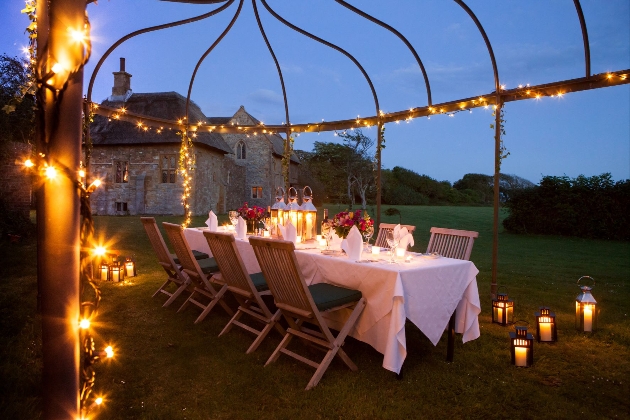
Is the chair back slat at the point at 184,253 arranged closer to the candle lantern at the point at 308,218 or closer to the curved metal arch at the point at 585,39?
the candle lantern at the point at 308,218

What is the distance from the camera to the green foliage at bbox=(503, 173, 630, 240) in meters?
13.4

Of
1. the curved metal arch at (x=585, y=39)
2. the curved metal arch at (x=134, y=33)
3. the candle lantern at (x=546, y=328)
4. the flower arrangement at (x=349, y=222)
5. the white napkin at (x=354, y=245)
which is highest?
the curved metal arch at (x=134, y=33)

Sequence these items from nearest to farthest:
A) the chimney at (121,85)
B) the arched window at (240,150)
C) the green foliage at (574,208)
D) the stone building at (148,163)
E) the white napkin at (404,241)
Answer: the white napkin at (404,241), the green foliage at (574,208), the stone building at (148,163), the chimney at (121,85), the arched window at (240,150)

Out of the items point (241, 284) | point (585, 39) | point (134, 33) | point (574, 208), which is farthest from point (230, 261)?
point (574, 208)

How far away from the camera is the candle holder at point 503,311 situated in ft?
15.1

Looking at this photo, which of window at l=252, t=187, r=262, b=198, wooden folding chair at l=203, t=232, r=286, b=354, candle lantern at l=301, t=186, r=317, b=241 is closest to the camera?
wooden folding chair at l=203, t=232, r=286, b=354

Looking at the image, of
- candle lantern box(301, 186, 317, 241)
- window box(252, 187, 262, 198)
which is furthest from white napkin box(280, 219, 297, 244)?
window box(252, 187, 262, 198)

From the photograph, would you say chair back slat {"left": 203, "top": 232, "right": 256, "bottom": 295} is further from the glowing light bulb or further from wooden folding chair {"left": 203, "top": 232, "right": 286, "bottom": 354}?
the glowing light bulb

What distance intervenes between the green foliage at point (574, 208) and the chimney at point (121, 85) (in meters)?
22.2

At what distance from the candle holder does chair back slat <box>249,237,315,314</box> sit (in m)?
2.49

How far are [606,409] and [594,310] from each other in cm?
186

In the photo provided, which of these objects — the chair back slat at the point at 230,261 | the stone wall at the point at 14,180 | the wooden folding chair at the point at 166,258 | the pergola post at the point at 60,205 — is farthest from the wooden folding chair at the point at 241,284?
the stone wall at the point at 14,180

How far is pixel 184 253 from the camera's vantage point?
4855 mm

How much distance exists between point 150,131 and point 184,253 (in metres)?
20.0
